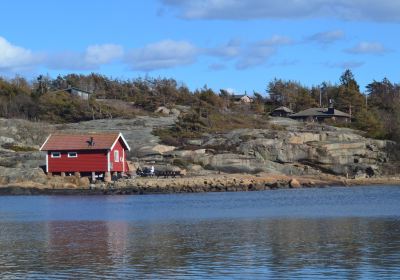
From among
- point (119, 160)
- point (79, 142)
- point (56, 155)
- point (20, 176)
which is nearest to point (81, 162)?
point (79, 142)

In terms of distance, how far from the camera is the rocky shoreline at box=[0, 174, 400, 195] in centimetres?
5894

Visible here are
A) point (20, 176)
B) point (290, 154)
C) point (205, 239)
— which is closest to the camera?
point (205, 239)

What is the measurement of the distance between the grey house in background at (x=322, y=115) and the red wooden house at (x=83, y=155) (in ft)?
124

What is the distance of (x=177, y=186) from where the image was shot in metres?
59.9

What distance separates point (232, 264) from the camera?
2027 centimetres

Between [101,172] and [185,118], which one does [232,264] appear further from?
[185,118]

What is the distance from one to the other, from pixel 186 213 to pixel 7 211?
37.1ft

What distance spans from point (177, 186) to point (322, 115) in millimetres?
41580

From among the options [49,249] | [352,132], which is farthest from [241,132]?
[49,249]

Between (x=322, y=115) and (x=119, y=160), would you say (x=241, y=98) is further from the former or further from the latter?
(x=119, y=160)

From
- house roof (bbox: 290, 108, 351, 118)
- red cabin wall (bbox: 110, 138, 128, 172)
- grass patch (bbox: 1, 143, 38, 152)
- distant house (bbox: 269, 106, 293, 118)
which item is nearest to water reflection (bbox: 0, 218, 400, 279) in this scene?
red cabin wall (bbox: 110, 138, 128, 172)

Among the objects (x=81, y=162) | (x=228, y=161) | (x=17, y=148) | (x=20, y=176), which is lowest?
(x=20, y=176)

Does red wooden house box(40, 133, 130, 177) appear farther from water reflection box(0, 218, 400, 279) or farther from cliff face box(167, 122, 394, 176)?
water reflection box(0, 218, 400, 279)

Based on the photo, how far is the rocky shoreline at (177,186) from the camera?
58.9 metres
